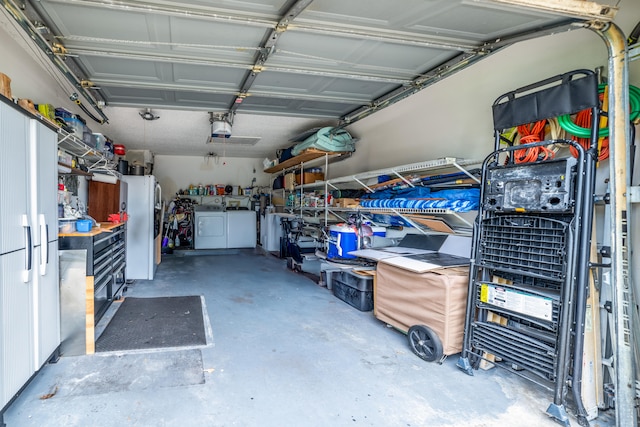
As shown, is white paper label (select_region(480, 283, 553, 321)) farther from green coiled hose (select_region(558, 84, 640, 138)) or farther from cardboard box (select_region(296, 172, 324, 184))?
cardboard box (select_region(296, 172, 324, 184))

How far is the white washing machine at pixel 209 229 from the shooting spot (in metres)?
8.41

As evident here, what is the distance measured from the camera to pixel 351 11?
2.36 metres

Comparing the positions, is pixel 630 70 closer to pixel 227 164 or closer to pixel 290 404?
pixel 290 404

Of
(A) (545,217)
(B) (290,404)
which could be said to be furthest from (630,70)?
(B) (290,404)

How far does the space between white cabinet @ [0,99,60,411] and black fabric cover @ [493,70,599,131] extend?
297 cm

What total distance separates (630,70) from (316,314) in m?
3.14

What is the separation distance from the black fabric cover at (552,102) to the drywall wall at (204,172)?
25.6ft

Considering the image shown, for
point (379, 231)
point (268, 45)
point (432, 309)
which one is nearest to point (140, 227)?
point (379, 231)

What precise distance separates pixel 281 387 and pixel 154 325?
1727mm

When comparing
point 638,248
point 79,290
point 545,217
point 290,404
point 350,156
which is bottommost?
point 290,404

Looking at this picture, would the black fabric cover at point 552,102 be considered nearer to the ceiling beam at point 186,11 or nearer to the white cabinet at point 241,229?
the ceiling beam at point 186,11

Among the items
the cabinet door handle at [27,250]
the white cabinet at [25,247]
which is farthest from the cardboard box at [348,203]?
the cabinet door handle at [27,250]

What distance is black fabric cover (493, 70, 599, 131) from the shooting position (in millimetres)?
2004

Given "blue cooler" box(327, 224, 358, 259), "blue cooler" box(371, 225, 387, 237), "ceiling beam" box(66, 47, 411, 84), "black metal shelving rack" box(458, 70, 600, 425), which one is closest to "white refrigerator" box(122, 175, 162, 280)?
"ceiling beam" box(66, 47, 411, 84)
